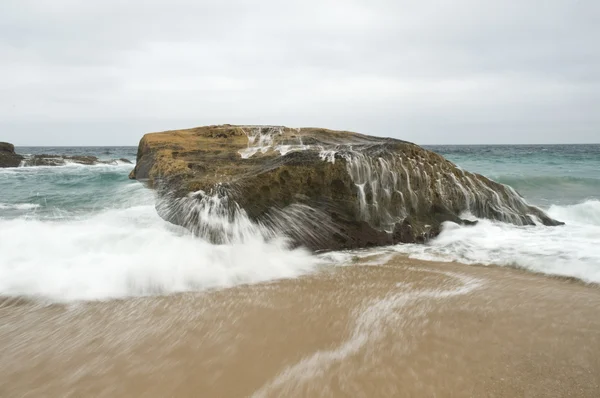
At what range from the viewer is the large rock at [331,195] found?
4445mm

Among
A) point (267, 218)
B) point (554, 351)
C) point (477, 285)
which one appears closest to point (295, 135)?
point (267, 218)

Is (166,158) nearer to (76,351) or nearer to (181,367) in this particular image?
(76,351)

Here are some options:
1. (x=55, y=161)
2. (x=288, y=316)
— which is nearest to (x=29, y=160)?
(x=55, y=161)

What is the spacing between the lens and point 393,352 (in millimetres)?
2199

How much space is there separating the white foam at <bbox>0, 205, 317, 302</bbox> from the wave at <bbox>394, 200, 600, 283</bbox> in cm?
A: 172

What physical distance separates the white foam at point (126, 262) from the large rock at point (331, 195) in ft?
1.09

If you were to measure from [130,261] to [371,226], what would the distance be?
2.88 meters

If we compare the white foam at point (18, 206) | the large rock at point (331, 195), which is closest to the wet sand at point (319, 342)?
the large rock at point (331, 195)

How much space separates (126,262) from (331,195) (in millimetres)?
2527

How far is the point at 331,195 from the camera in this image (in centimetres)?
473

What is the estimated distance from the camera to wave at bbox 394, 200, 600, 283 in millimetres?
3676

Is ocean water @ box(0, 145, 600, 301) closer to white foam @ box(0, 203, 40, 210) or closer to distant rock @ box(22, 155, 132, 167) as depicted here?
white foam @ box(0, 203, 40, 210)

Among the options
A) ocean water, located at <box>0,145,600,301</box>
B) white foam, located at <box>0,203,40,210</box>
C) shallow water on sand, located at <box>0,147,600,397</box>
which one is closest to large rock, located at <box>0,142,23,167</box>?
white foam, located at <box>0,203,40,210</box>

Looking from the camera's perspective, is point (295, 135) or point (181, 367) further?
point (295, 135)
